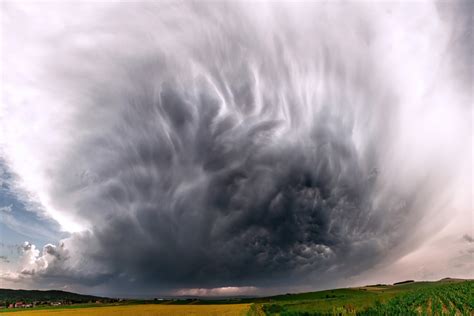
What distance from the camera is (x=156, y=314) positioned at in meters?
61.2

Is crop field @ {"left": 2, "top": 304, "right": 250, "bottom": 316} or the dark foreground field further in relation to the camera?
crop field @ {"left": 2, "top": 304, "right": 250, "bottom": 316}

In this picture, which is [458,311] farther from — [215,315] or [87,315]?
[87,315]

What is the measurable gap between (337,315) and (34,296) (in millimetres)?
165195

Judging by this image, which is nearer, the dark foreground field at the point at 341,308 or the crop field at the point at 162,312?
the dark foreground field at the point at 341,308

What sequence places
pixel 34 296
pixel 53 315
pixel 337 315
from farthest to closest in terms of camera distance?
pixel 34 296 → pixel 53 315 → pixel 337 315

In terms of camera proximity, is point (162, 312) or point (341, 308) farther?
point (162, 312)

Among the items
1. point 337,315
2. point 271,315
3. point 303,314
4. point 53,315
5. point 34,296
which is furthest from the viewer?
point 34,296

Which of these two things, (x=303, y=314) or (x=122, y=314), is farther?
(x=122, y=314)

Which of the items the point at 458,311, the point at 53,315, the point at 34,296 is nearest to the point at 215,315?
the point at 53,315

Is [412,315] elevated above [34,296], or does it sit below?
below

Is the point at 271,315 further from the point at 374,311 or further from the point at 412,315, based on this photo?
the point at 412,315

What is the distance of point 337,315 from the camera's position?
49969mm

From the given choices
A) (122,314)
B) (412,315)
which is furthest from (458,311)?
(122,314)

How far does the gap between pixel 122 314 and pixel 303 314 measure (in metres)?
34.9
